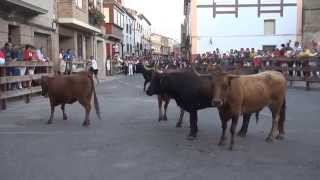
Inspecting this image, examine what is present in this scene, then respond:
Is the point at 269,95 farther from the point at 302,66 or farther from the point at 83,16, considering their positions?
the point at 83,16

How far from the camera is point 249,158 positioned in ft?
25.9

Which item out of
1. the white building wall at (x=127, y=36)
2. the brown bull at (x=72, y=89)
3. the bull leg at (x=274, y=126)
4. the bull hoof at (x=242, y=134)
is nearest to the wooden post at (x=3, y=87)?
the brown bull at (x=72, y=89)

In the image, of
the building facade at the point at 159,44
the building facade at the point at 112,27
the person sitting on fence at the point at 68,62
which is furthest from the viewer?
the building facade at the point at 159,44

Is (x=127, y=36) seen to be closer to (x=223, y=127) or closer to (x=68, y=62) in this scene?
(x=68, y=62)

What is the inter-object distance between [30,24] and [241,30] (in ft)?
96.6

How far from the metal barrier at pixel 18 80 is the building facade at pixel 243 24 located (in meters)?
31.0

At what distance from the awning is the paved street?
6996 millimetres

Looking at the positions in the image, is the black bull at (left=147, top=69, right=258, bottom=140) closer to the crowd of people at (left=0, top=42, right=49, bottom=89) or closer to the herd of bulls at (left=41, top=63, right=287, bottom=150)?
the herd of bulls at (left=41, top=63, right=287, bottom=150)

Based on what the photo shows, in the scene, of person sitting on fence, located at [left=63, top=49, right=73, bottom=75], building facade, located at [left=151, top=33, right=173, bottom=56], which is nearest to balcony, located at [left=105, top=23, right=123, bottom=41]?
person sitting on fence, located at [left=63, top=49, right=73, bottom=75]

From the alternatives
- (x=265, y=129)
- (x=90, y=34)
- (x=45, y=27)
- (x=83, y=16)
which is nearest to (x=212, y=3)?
(x=90, y=34)

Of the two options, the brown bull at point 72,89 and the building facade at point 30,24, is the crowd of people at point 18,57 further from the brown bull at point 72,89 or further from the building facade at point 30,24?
the brown bull at point 72,89

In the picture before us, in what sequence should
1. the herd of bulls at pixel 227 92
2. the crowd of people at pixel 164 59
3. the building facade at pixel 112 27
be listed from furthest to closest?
the building facade at pixel 112 27 → the crowd of people at pixel 164 59 → the herd of bulls at pixel 227 92

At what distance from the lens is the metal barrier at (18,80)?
50.9ft

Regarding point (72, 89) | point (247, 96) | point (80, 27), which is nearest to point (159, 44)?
point (80, 27)
